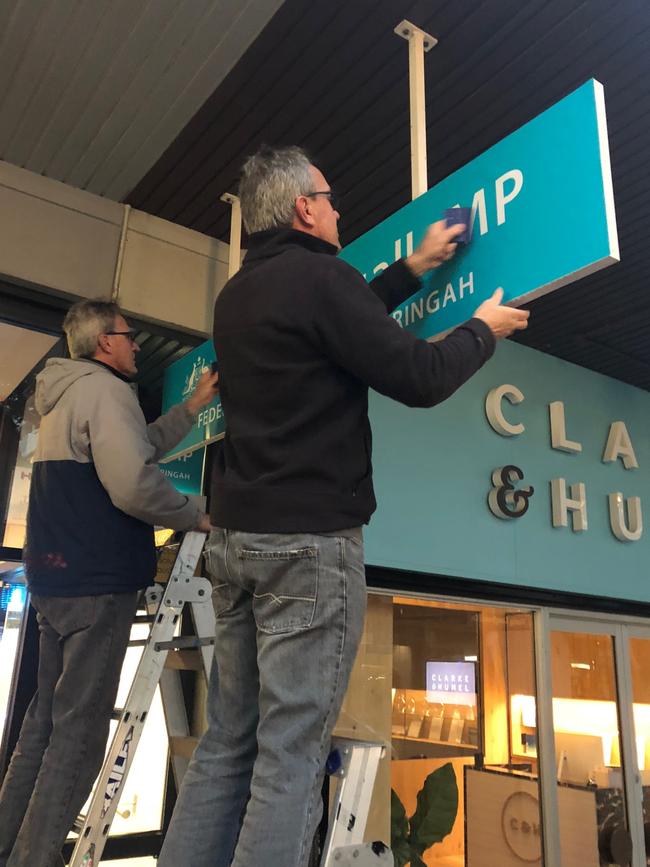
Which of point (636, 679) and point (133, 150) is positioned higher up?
point (133, 150)

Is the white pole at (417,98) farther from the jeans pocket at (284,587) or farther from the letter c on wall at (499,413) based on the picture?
the letter c on wall at (499,413)

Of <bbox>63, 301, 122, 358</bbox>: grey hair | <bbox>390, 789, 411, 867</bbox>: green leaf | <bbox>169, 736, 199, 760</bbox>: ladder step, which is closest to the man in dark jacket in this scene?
<bbox>169, 736, 199, 760</bbox>: ladder step

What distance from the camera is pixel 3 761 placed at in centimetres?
288

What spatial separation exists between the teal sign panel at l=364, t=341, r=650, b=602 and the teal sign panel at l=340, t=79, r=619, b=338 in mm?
2070

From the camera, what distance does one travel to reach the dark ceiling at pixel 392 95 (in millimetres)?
2428

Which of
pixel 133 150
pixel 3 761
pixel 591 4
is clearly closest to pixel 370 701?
pixel 3 761

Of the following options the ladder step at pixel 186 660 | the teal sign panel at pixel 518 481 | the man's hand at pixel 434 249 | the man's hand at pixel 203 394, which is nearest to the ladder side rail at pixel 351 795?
the ladder step at pixel 186 660

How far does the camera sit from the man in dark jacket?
3.87 ft

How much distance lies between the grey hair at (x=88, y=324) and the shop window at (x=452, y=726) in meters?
2.24

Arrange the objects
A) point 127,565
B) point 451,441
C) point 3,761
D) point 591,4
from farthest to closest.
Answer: point 451,441 → point 3,761 → point 591,4 → point 127,565

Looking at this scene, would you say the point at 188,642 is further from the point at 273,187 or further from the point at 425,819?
the point at 425,819

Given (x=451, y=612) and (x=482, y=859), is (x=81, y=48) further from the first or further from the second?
(x=482, y=859)

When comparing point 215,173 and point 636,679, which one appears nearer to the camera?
point 215,173

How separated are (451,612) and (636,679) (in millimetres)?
1823
